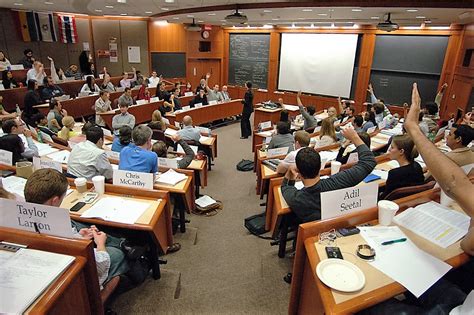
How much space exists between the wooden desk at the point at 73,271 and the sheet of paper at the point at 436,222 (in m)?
1.85

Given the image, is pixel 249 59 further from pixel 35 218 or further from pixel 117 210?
pixel 35 218

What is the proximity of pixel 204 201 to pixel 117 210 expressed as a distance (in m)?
1.94

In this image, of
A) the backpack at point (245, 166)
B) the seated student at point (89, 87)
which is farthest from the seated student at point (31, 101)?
the backpack at point (245, 166)

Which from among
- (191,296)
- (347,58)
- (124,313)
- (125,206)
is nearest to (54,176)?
(125,206)

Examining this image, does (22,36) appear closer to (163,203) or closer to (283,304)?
(163,203)

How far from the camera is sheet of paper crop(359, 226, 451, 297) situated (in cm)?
142

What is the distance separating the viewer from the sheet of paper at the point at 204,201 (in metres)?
4.15

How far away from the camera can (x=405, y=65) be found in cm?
860

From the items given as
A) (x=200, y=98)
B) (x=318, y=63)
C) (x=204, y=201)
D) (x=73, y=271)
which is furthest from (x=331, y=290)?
(x=318, y=63)

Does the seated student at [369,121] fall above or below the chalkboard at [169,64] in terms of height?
below

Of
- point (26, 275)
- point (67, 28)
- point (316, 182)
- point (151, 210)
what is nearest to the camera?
point (26, 275)

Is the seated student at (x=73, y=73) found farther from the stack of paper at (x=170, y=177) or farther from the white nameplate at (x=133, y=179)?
the white nameplate at (x=133, y=179)

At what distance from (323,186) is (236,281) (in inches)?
48.9

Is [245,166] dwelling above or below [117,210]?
below
